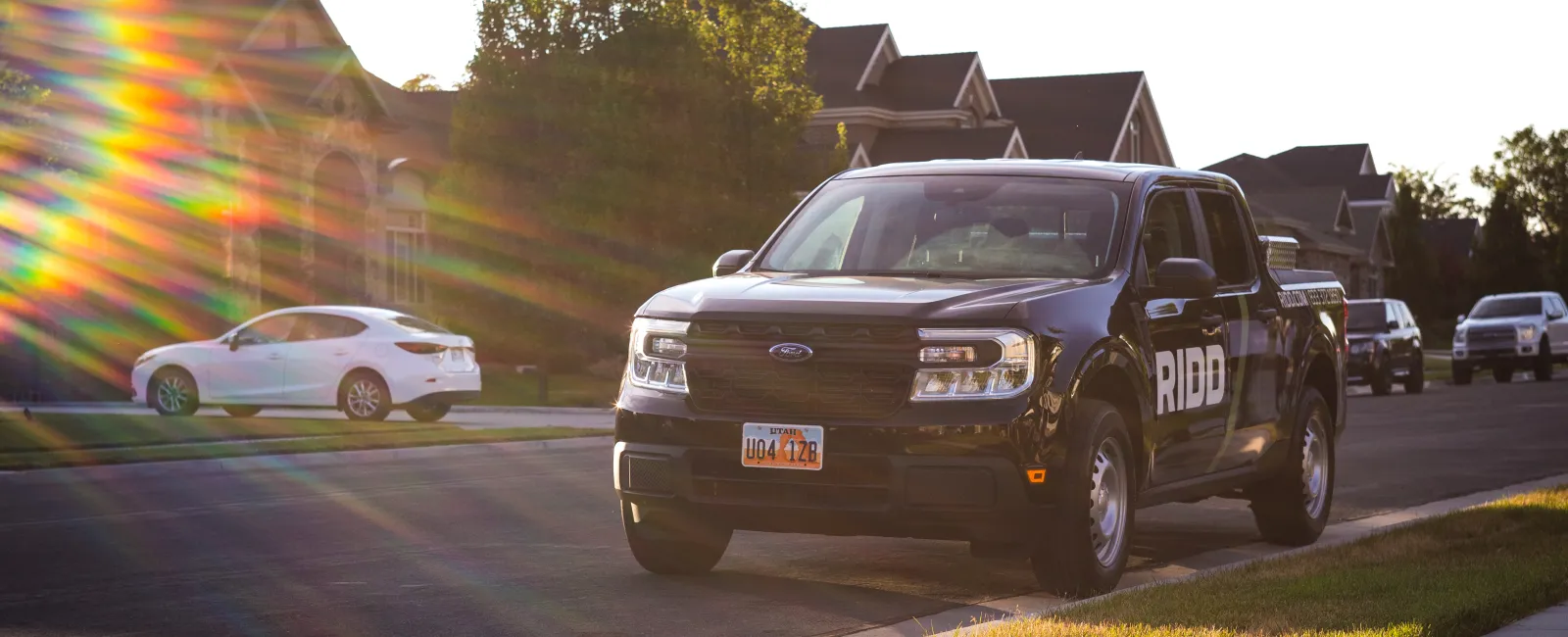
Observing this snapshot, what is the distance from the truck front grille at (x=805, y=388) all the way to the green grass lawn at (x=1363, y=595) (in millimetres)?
1186

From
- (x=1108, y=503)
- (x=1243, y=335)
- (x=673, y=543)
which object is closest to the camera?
(x=1108, y=503)

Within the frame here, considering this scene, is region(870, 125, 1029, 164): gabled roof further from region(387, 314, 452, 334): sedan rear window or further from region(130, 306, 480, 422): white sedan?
region(130, 306, 480, 422): white sedan

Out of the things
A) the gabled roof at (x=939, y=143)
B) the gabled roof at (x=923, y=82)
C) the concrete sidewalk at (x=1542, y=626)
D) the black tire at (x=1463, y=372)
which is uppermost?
the gabled roof at (x=923, y=82)

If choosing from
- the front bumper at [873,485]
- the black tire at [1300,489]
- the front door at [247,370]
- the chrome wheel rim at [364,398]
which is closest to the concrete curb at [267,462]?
the chrome wheel rim at [364,398]

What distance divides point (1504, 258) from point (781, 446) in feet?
299

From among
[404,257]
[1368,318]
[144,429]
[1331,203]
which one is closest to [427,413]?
[144,429]

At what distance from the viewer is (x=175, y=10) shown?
36000 millimetres

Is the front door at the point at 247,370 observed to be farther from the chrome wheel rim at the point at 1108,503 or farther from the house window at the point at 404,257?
the chrome wheel rim at the point at 1108,503

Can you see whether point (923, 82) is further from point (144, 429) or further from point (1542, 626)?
point (1542, 626)

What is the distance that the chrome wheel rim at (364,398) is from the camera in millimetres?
24641

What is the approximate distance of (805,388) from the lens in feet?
27.4

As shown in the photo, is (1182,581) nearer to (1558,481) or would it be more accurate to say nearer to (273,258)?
(1558,481)

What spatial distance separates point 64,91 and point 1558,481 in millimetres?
25605

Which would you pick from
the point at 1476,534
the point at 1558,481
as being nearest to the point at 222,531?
the point at 1476,534
